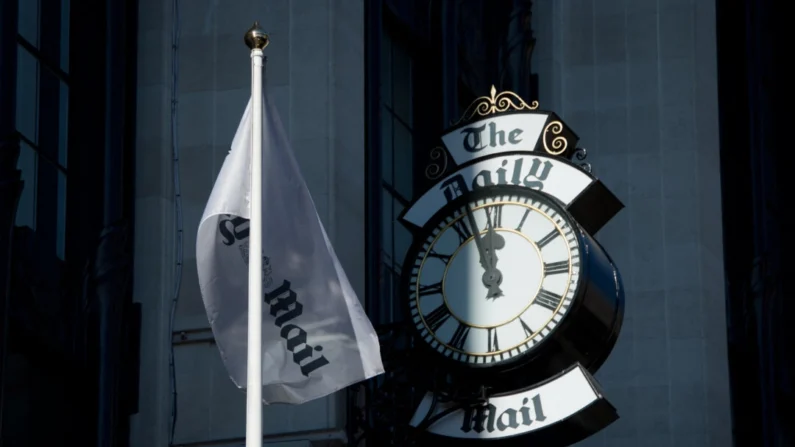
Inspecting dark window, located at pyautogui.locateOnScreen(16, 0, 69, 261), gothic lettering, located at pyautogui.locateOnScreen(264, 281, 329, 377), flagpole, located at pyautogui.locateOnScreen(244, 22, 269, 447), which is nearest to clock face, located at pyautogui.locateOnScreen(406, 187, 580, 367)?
gothic lettering, located at pyautogui.locateOnScreen(264, 281, 329, 377)

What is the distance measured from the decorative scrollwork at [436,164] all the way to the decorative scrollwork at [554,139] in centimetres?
91

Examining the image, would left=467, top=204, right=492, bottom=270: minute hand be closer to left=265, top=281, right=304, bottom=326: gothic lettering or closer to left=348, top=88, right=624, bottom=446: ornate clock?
left=348, top=88, right=624, bottom=446: ornate clock

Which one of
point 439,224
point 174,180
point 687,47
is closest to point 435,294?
point 439,224

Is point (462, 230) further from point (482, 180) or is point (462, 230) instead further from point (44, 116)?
point (44, 116)

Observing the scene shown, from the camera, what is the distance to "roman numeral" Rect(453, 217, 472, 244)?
17.0 m

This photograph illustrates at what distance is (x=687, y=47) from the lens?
24.7m

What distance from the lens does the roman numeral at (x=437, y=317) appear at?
55.0ft

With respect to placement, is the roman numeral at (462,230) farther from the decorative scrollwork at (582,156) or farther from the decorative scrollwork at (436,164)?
the decorative scrollwork at (582,156)

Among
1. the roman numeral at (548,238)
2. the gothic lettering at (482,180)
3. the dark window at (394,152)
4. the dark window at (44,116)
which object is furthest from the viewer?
the dark window at (394,152)

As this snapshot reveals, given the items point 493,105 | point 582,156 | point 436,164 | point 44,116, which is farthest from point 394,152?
point 44,116

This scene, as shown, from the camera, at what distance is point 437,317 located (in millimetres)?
16781

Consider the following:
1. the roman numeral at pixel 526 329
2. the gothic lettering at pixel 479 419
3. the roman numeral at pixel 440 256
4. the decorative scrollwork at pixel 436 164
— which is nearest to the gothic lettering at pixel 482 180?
the decorative scrollwork at pixel 436 164

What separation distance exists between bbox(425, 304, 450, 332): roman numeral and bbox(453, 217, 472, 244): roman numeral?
0.58m

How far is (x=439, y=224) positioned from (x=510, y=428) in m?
1.85
